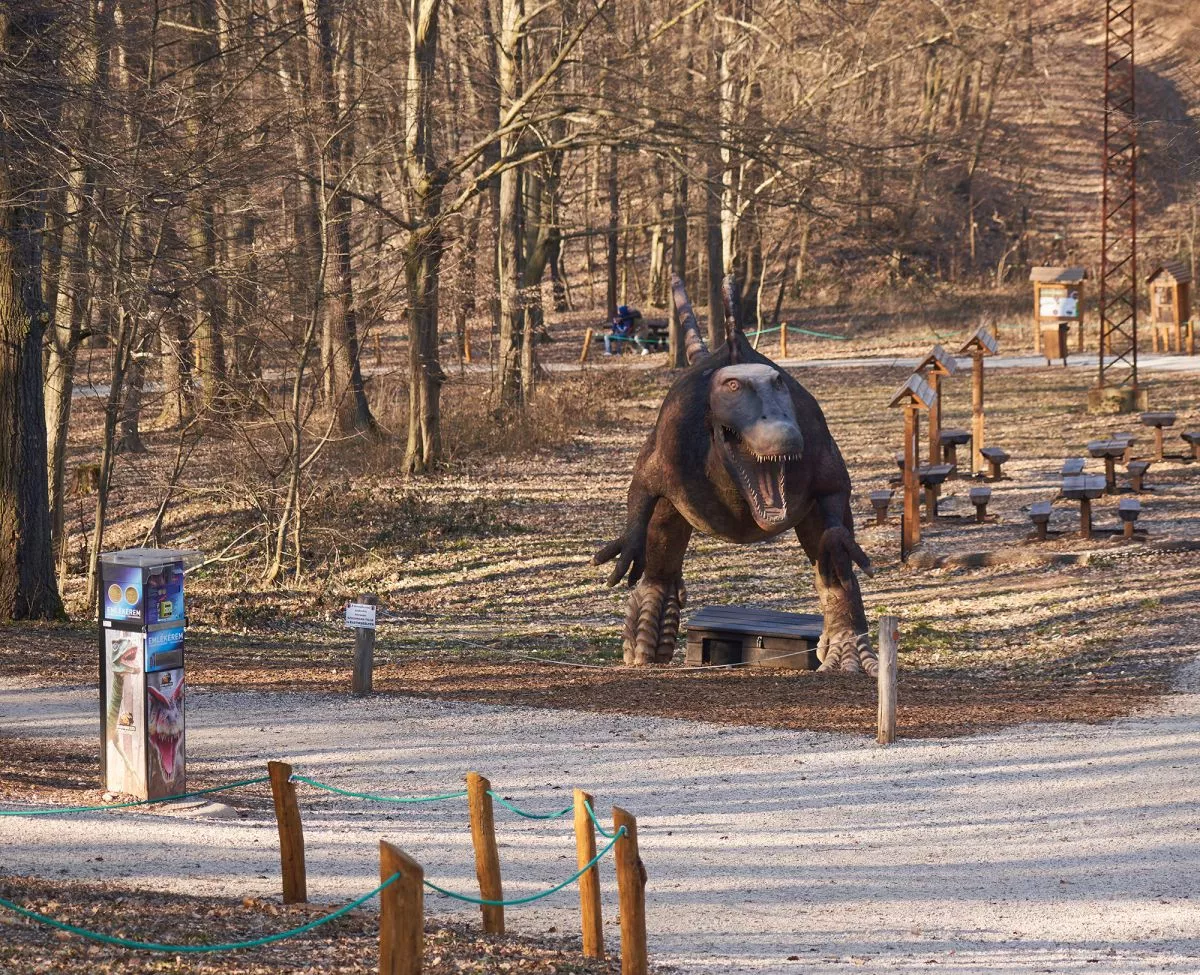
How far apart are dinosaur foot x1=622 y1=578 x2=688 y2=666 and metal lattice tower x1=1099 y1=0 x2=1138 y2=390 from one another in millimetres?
15051

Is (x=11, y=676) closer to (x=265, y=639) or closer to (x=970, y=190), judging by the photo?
(x=265, y=639)

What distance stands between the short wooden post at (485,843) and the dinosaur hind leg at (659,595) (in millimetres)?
6550

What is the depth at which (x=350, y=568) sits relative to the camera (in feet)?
66.8

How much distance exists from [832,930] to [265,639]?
10183 mm

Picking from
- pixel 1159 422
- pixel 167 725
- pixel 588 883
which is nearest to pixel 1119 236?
pixel 1159 422

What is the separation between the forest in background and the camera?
1425 centimetres

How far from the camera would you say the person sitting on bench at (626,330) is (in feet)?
144

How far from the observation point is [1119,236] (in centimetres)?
5481

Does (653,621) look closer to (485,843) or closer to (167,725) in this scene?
(167,725)

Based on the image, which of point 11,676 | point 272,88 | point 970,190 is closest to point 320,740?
point 11,676

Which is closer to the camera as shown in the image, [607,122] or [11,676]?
[11,676]

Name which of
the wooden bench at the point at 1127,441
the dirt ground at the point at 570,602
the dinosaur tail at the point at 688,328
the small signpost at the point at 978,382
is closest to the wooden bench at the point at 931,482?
the dirt ground at the point at 570,602

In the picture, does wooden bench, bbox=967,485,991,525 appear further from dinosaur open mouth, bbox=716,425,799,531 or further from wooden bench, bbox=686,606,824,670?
dinosaur open mouth, bbox=716,425,799,531

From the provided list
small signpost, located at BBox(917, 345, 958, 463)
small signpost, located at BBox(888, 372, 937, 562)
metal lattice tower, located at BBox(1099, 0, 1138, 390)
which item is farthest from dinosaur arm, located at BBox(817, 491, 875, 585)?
metal lattice tower, located at BBox(1099, 0, 1138, 390)
